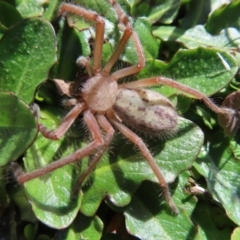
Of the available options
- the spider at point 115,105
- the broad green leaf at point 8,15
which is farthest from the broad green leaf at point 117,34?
the broad green leaf at point 8,15

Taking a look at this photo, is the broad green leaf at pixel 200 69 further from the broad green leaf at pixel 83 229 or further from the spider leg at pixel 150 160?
the broad green leaf at pixel 83 229

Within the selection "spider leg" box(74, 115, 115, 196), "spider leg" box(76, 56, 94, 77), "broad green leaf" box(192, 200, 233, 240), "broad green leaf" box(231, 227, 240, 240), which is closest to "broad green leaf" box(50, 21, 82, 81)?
"spider leg" box(76, 56, 94, 77)

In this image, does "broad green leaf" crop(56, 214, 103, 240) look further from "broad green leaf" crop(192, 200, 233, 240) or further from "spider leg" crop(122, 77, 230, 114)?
"spider leg" crop(122, 77, 230, 114)

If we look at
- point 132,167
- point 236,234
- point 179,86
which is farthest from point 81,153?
point 236,234

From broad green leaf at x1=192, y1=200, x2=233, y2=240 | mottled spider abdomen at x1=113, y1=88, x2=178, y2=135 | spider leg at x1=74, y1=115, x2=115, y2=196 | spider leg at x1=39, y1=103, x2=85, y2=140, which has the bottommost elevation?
broad green leaf at x1=192, y1=200, x2=233, y2=240

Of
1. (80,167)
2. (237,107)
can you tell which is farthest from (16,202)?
(237,107)

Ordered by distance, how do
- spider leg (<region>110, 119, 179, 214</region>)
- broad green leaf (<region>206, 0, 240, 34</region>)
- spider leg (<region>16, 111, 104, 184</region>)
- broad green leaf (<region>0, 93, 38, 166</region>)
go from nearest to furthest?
broad green leaf (<region>0, 93, 38, 166</region>)
spider leg (<region>16, 111, 104, 184</region>)
spider leg (<region>110, 119, 179, 214</region>)
broad green leaf (<region>206, 0, 240, 34</region>)

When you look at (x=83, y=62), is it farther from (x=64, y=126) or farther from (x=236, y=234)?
(x=236, y=234)
